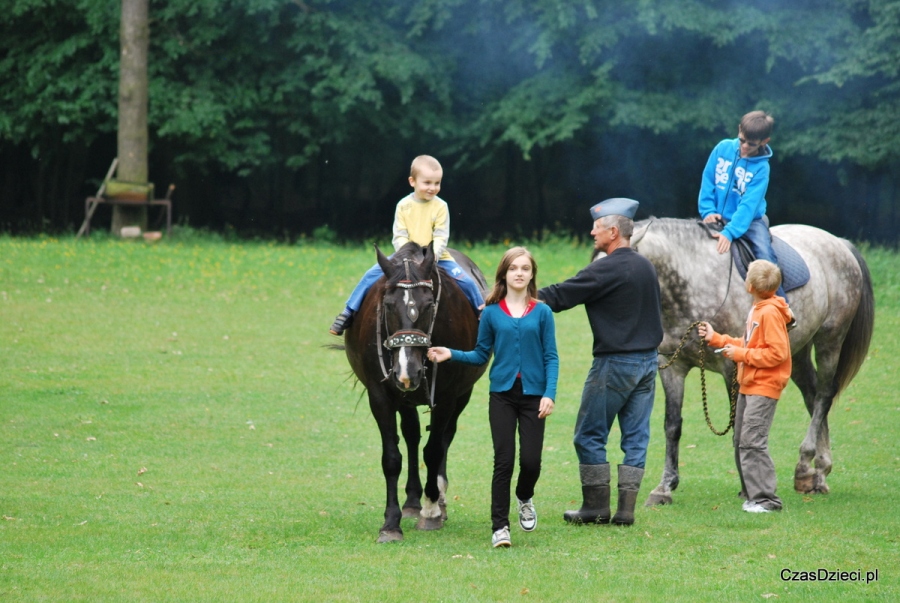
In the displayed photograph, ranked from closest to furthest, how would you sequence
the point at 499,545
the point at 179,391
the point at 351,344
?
1. the point at 499,545
2. the point at 351,344
3. the point at 179,391

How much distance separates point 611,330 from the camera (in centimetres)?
680

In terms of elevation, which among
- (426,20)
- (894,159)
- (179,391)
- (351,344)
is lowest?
→ (179,391)

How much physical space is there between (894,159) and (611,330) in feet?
67.3

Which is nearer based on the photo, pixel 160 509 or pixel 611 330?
pixel 611 330

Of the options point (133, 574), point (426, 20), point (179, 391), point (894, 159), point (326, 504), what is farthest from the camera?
point (426, 20)

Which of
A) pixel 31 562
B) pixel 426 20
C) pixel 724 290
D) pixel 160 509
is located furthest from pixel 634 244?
pixel 426 20

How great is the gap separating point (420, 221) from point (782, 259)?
3.03m

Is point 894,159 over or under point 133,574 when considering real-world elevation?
over

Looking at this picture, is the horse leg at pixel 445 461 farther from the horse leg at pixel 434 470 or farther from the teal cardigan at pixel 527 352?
the teal cardigan at pixel 527 352

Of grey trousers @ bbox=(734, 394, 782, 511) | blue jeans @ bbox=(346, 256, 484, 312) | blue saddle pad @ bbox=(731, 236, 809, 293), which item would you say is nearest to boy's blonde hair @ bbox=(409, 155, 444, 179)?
blue jeans @ bbox=(346, 256, 484, 312)

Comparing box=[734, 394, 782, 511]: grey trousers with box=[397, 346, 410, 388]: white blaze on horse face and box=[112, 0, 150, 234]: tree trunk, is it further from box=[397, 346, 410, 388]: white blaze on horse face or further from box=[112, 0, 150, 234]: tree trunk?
box=[112, 0, 150, 234]: tree trunk

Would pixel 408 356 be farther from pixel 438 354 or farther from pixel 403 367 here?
pixel 438 354

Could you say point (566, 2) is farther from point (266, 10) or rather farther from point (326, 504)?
point (326, 504)

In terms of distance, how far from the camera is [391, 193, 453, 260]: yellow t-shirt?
7.06 m
